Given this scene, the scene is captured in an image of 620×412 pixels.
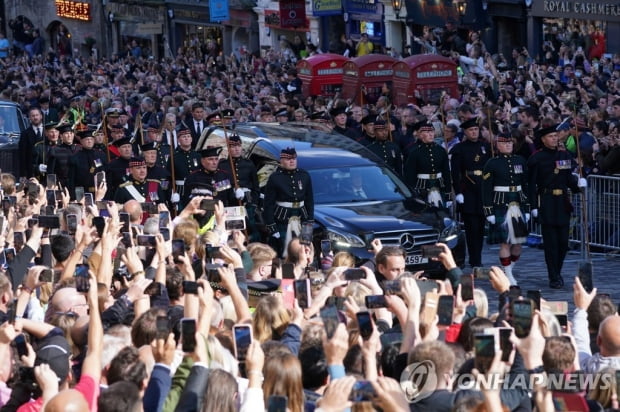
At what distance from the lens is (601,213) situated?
1731cm

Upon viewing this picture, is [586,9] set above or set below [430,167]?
above

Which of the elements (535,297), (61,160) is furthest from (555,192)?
(535,297)

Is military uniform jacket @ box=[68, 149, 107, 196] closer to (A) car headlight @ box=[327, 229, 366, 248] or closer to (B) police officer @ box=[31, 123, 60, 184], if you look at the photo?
(B) police officer @ box=[31, 123, 60, 184]

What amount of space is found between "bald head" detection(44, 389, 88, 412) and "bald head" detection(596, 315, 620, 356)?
2.64m

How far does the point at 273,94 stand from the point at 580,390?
71.1 ft

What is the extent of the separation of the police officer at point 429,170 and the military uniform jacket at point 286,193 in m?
1.74

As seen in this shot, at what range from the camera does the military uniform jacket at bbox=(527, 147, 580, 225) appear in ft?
52.1

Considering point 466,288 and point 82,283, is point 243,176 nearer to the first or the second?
point 82,283

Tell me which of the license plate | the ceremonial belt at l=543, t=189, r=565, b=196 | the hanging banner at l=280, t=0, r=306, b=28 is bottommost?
the license plate

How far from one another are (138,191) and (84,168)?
3.11m

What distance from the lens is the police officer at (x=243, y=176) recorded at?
17.2m

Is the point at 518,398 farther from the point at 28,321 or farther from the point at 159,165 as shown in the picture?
the point at 159,165

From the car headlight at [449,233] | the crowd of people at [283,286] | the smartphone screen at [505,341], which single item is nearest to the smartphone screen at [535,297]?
the crowd of people at [283,286]

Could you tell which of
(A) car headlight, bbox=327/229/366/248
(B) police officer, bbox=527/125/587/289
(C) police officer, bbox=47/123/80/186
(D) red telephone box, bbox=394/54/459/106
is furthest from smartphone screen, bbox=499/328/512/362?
(D) red telephone box, bbox=394/54/459/106
